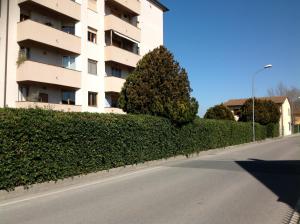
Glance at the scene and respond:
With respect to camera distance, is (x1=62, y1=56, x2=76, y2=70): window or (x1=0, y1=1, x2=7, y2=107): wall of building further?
(x1=62, y1=56, x2=76, y2=70): window

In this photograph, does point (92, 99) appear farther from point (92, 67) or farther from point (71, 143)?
point (71, 143)

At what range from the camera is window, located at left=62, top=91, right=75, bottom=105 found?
96.0 feet

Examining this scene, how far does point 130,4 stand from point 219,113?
1573 cm

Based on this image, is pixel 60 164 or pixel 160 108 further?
pixel 160 108

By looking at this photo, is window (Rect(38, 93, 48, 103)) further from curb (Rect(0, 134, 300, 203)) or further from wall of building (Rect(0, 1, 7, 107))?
curb (Rect(0, 134, 300, 203))

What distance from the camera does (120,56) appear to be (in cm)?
3375

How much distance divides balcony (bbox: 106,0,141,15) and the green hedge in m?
18.4

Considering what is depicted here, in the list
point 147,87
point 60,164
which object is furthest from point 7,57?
point 60,164

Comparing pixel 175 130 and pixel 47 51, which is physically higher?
pixel 47 51

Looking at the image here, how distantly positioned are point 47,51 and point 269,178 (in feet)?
64.9

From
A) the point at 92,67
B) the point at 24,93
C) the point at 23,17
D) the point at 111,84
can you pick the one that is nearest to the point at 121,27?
the point at 92,67

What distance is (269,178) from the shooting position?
44.1 feet

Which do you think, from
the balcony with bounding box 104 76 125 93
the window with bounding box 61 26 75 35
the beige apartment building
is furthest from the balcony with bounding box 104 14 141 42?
the balcony with bounding box 104 76 125 93

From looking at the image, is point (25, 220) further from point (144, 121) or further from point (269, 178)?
point (144, 121)
